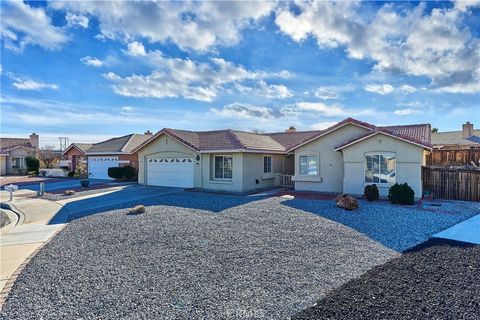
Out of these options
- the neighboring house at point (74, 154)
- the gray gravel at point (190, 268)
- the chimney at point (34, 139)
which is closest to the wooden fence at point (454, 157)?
the gray gravel at point (190, 268)

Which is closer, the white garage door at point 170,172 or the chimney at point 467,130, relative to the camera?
the white garage door at point 170,172

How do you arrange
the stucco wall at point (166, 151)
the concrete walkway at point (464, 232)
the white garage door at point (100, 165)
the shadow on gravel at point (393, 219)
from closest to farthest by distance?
the concrete walkway at point (464, 232), the shadow on gravel at point (393, 219), the stucco wall at point (166, 151), the white garage door at point (100, 165)

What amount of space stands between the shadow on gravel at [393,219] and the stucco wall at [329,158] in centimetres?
361

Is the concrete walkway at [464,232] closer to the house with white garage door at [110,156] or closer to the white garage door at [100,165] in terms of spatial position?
the house with white garage door at [110,156]

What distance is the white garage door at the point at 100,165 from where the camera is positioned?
31531mm

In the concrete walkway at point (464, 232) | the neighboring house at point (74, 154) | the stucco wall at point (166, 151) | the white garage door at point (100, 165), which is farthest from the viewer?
the neighboring house at point (74, 154)

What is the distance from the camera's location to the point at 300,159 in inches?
817

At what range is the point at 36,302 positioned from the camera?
5.41 m

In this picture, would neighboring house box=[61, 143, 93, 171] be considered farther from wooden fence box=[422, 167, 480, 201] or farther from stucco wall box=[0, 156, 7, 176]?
wooden fence box=[422, 167, 480, 201]

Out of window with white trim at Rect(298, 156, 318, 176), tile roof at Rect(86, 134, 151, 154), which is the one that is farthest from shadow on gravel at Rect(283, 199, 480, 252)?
tile roof at Rect(86, 134, 151, 154)

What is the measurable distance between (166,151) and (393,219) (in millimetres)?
16488

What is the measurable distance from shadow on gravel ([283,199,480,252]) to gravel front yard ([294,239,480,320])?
4.75 feet

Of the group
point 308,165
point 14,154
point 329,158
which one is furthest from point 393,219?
point 14,154

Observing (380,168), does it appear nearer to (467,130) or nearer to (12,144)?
(467,130)
